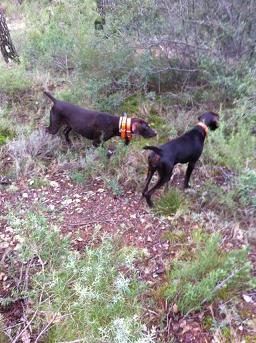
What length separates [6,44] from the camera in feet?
23.1

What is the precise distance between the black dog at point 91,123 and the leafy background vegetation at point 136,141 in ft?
0.68

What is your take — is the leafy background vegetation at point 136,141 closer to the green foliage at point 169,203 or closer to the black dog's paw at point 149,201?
the green foliage at point 169,203

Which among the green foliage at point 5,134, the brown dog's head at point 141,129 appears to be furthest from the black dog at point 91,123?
the green foliage at point 5,134

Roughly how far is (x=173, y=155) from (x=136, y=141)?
48.7 inches

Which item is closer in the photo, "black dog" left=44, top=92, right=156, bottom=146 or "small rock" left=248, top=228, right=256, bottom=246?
"small rock" left=248, top=228, right=256, bottom=246

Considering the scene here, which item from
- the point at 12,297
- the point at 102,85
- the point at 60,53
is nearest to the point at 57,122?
the point at 102,85

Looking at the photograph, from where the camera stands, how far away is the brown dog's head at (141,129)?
4670mm

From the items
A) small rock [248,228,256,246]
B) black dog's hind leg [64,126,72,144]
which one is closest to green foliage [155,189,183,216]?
small rock [248,228,256,246]

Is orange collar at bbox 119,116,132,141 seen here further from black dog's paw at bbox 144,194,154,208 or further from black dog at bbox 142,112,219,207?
black dog's paw at bbox 144,194,154,208

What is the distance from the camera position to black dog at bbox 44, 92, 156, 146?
4.80 metres

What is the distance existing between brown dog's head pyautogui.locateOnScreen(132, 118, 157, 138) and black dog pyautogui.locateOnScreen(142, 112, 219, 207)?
0.76 m

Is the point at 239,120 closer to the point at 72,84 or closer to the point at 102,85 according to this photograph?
the point at 102,85

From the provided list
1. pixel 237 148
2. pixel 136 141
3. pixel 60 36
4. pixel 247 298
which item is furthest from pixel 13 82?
pixel 247 298

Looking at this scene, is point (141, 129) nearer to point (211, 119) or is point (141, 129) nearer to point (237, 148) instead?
point (211, 119)
